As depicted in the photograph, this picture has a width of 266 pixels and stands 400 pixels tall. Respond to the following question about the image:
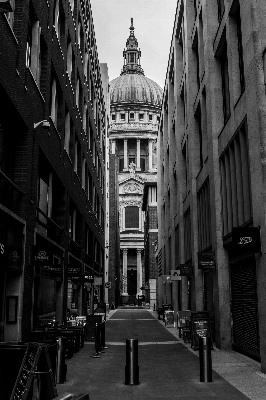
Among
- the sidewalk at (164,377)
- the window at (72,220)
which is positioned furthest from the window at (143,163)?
the sidewalk at (164,377)

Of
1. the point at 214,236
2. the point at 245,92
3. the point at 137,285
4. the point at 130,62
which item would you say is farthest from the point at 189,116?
the point at 130,62

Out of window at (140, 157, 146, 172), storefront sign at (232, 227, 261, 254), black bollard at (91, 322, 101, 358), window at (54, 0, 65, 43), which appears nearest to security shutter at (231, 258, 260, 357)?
storefront sign at (232, 227, 261, 254)

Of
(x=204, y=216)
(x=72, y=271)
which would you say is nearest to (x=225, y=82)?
(x=204, y=216)

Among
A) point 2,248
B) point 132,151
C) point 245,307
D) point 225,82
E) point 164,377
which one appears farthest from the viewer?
point 132,151

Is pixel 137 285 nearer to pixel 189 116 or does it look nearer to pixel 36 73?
pixel 189 116

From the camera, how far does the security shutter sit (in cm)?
1377

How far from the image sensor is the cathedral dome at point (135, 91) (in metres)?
138

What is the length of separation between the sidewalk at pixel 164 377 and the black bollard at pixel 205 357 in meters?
0.18

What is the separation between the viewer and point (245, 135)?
14938 millimetres

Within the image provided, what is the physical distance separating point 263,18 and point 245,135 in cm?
353

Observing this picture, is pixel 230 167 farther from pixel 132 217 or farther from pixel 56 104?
pixel 132 217

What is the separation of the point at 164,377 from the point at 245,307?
190 inches

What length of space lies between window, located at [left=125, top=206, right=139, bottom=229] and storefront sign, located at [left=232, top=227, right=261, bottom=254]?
3735 inches

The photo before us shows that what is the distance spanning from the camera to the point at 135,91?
14038 cm
